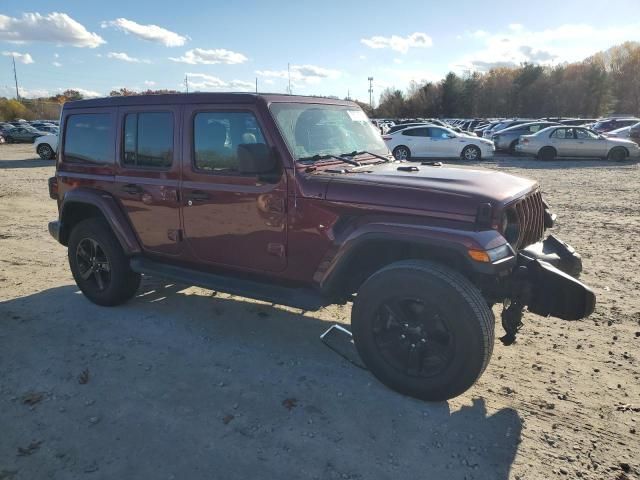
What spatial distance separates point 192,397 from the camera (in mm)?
3389

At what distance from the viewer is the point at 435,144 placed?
1936 centimetres

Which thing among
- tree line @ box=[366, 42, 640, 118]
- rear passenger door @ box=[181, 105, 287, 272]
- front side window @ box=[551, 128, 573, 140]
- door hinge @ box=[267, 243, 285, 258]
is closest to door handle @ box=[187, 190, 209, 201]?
rear passenger door @ box=[181, 105, 287, 272]

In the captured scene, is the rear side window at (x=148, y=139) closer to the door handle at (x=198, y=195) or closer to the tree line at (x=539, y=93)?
the door handle at (x=198, y=195)

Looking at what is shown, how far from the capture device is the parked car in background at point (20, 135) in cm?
3697

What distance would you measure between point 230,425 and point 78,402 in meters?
1.13

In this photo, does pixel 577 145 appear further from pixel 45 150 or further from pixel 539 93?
pixel 539 93

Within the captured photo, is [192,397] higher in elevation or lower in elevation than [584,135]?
lower

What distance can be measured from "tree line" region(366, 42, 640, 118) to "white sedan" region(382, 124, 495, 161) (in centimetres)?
5012

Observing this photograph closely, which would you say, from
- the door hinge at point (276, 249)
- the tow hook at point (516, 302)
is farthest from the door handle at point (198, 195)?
the tow hook at point (516, 302)

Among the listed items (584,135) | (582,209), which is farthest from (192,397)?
(584,135)

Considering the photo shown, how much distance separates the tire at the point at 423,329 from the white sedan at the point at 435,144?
53.7ft

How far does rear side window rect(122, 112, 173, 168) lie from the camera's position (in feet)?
14.0

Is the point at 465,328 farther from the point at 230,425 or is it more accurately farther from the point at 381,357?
the point at 230,425

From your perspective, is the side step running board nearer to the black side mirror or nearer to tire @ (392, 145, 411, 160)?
the black side mirror
